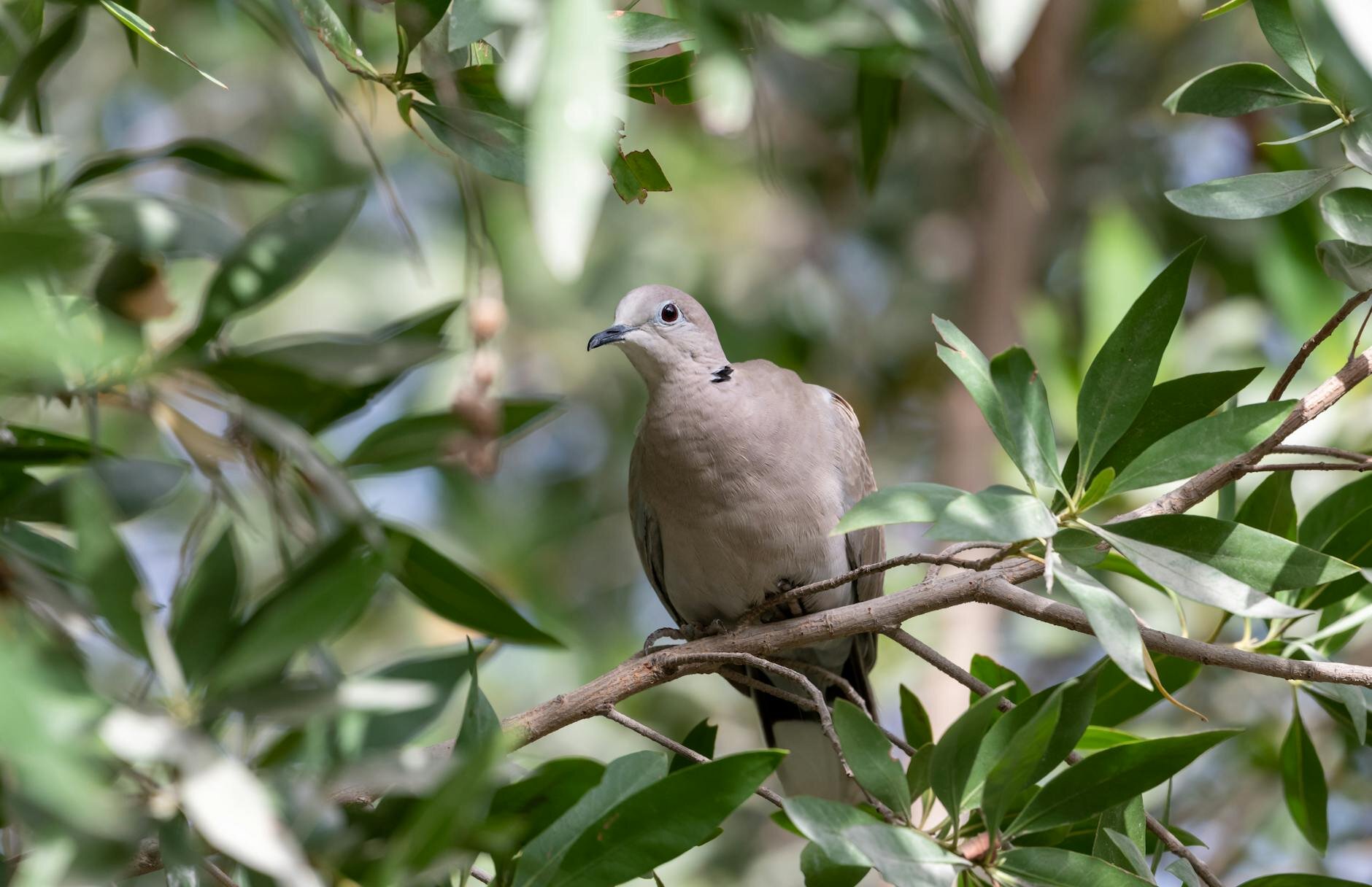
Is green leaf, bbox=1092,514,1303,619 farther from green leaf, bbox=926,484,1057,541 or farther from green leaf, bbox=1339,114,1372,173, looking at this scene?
green leaf, bbox=1339,114,1372,173

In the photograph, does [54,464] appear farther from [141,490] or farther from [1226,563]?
[1226,563]

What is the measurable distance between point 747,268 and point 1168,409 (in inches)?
174

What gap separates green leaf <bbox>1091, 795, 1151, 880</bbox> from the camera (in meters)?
1.65

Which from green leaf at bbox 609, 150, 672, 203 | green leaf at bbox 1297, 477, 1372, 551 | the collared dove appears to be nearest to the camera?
green leaf at bbox 609, 150, 672, 203

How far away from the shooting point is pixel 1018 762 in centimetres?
148

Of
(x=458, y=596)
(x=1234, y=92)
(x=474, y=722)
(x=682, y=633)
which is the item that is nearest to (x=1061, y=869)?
(x=474, y=722)

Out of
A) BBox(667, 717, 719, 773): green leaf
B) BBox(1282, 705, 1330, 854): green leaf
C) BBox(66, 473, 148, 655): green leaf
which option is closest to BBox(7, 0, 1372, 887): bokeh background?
BBox(1282, 705, 1330, 854): green leaf

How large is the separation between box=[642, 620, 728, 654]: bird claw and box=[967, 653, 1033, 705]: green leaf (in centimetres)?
64

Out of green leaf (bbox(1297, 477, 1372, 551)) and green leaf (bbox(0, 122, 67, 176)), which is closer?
green leaf (bbox(0, 122, 67, 176))

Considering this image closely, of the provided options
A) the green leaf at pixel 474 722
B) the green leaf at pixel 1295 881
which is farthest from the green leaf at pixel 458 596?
the green leaf at pixel 1295 881

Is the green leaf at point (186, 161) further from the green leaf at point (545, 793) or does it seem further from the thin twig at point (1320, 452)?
the thin twig at point (1320, 452)

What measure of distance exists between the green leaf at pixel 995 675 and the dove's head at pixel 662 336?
1.09 meters

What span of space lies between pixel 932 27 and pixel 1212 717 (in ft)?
12.5

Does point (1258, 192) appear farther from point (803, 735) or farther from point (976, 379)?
point (803, 735)
